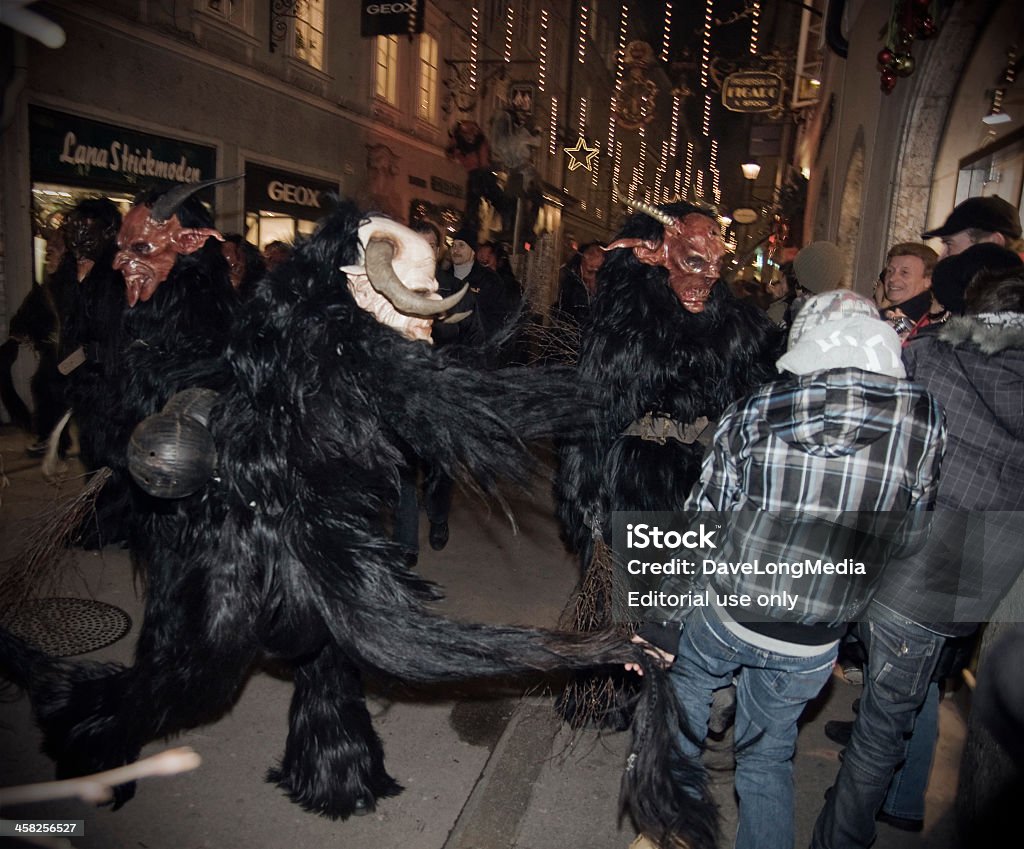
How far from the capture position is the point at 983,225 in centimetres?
384

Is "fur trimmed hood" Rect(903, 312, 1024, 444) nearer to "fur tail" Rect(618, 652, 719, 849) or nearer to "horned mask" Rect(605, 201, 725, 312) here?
"horned mask" Rect(605, 201, 725, 312)

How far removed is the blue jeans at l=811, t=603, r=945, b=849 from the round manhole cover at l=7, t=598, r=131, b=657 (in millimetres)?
3491

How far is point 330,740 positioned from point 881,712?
1.92m

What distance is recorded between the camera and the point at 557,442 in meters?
3.51

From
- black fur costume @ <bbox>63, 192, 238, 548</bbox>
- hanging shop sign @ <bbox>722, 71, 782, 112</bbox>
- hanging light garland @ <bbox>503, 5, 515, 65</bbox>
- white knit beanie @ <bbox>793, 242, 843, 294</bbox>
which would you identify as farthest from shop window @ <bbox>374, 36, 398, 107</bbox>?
white knit beanie @ <bbox>793, 242, 843, 294</bbox>

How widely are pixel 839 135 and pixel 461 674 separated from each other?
11.7m

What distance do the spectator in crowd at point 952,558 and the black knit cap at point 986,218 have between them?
4.89 ft

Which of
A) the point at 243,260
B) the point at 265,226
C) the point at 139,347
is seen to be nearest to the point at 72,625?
the point at 139,347

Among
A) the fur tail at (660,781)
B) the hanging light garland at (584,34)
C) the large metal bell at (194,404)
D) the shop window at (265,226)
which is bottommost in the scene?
the fur tail at (660,781)

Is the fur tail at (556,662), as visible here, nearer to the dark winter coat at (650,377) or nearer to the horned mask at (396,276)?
the horned mask at (396,276)

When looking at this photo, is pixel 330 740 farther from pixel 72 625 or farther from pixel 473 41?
pixel 473 41

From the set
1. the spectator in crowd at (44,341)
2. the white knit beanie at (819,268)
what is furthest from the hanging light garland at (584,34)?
the white knit beanie at (819,268)

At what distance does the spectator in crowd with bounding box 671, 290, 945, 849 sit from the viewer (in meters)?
2.07

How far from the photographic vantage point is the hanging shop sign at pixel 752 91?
45.7 ft
